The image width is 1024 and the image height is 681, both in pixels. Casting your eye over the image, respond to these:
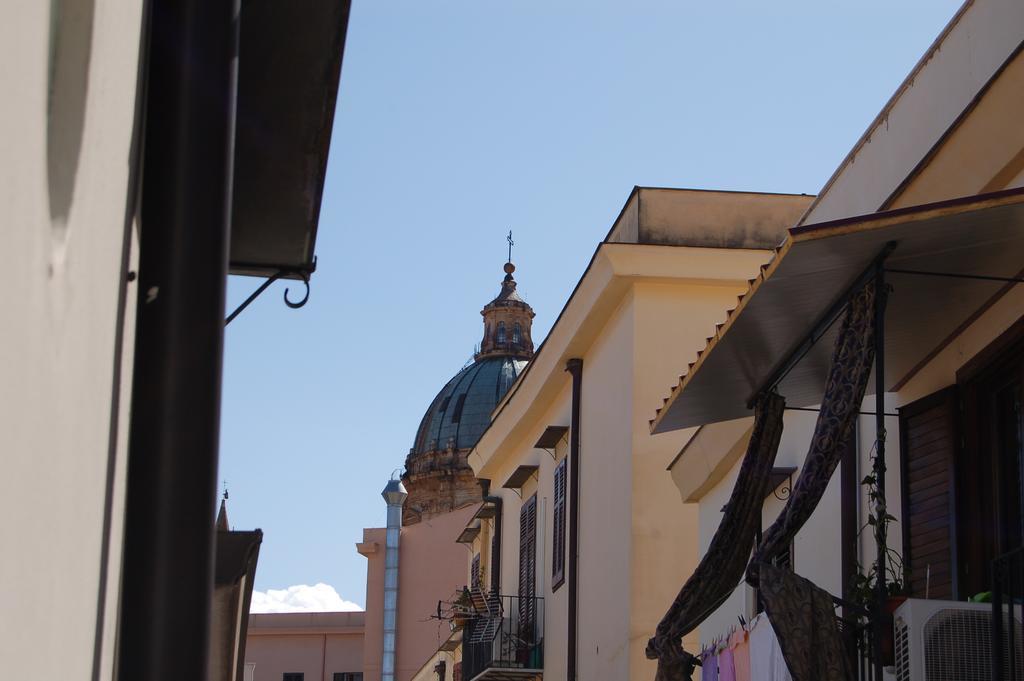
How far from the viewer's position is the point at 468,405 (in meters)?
65.0

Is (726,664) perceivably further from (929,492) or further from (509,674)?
(509,674)

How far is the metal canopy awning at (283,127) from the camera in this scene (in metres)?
4.84

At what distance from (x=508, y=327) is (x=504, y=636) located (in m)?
42.3

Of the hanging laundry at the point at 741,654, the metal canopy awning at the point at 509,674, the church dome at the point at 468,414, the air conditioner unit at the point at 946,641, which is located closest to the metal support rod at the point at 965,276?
the air conditioner unit at the point at 946,641

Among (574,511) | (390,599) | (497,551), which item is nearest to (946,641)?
(574,511)

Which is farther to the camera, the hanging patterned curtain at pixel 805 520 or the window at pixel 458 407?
the window at pixel 458 407

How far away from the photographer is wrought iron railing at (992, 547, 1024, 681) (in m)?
6.51

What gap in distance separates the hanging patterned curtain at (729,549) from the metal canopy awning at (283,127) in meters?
3.19

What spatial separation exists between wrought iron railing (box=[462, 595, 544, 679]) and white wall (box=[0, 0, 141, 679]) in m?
18.9

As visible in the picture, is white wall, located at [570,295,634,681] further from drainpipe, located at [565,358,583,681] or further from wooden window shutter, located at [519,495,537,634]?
wooden window shutter, located at [519,495,537,634]

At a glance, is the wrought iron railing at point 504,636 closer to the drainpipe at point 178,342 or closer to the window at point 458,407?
the drainpipe at point 178,342

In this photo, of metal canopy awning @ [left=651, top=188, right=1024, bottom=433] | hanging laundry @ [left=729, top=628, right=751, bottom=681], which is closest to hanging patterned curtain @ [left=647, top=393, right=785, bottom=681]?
hanging laundry @ [left=729, top=628, right=751, bottom=681]

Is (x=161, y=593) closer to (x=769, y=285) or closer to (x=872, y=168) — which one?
(x=769, y=285)

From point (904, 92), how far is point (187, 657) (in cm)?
766
